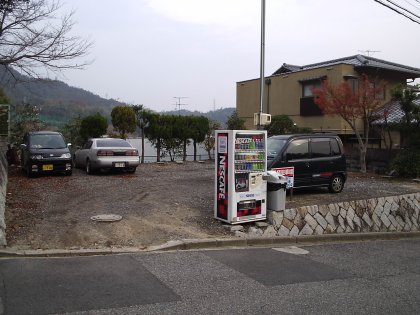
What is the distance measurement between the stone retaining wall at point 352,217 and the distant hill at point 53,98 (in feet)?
→ 32.0

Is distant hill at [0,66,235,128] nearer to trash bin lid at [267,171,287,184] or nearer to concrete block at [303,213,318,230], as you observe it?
trash bin lid at [267,171,287,184]

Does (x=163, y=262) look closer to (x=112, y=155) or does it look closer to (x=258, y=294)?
(x=258, y=294)

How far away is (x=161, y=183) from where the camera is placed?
12688 millimetres

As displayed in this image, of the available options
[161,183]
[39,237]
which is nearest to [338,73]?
[161,183]

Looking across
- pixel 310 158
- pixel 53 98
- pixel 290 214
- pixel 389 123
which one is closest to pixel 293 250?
pixel 290 214

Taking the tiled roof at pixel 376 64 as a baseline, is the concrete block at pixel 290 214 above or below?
below

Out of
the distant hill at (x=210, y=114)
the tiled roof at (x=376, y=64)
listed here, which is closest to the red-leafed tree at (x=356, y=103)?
the tiled roof at (x=376, y=64)

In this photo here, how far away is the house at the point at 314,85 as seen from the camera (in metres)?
22.2

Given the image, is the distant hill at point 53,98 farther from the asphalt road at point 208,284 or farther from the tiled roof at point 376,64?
the asphalt road at point 208,284

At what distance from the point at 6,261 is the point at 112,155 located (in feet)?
28.7

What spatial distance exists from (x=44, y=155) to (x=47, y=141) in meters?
1.17

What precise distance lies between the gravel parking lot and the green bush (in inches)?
62.5

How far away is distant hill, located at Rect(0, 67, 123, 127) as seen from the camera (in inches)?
552

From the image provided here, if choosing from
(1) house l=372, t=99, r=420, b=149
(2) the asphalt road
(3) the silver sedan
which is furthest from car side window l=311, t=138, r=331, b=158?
(1) house l=372, t=99, r=420, b=149
